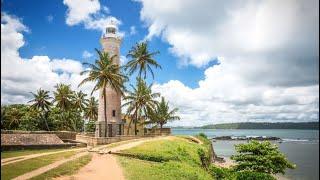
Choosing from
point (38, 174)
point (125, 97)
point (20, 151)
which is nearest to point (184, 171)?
point (38, 174)

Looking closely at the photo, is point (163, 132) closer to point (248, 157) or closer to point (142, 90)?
point (142, 90)

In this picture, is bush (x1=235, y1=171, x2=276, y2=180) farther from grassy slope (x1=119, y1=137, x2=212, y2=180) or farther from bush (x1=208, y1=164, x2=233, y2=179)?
grassy slope (x1=119, y1=137, x2=212, y2=180)

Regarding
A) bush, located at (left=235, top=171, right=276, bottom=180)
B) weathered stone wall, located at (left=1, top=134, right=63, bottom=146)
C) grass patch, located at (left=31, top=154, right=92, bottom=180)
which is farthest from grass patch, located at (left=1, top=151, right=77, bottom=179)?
bush, located at (left=235, top=171, right=276, bottom=180)

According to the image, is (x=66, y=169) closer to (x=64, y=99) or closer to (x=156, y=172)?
(x=156, y=172)

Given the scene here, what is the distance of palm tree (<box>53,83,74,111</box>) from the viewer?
60812mm

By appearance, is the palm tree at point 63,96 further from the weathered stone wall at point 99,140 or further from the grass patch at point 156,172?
the grass patch at point 156,172

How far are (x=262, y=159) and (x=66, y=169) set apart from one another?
17.1 m

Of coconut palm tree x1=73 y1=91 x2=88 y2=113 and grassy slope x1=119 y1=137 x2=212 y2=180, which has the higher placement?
coconut palm tree x1=73 y1=91 x2=88 y2=113

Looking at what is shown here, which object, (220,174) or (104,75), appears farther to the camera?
(104,75)

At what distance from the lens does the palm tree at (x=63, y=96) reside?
200 ft

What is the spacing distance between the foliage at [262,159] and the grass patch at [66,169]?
13962 millimetres

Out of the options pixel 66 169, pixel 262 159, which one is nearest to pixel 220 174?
pixel 262 159

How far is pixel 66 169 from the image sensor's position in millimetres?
20047

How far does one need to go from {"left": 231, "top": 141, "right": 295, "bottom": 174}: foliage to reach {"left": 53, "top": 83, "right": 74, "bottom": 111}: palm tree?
38.8 m
